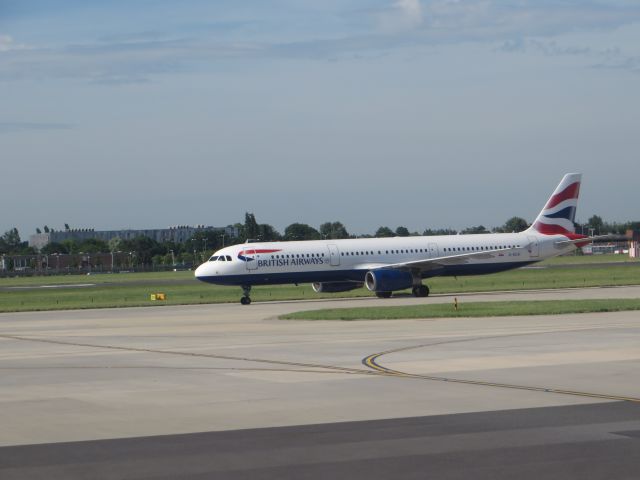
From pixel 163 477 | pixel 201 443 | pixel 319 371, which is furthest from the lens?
pixel 319 371

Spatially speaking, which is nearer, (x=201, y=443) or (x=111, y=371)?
(x=201, y=443)

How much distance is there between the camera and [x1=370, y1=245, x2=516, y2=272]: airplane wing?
2468 inches

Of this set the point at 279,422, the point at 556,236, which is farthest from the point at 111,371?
the point at 556,236

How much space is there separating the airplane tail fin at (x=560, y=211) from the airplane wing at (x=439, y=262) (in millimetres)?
4725

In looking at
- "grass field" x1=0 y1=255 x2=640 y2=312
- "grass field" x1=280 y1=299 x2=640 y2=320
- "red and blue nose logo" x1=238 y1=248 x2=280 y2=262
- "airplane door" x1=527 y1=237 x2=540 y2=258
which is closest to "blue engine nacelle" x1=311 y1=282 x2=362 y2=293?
"grass field" x1=0 y1=255 x2=640 y2=312

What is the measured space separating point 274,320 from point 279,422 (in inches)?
1049

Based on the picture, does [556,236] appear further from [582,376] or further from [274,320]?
[582,376]

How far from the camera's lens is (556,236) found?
68.2 metres

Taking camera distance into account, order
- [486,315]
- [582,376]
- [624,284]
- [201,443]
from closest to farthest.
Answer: [201,443], [582,376], [486,315], [624,284]

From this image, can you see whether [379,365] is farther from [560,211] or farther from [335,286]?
[560,211]

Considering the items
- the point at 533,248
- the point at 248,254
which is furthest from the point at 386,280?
the point at 533,248

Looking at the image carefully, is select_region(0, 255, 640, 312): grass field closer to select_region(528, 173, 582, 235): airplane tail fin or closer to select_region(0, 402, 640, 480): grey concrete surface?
select_region(528, 173, 582, 235): airplane tail fin

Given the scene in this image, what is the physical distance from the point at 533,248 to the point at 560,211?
12.0 ft

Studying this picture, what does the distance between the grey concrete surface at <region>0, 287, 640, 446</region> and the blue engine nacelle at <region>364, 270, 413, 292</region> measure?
18927 millimetres
